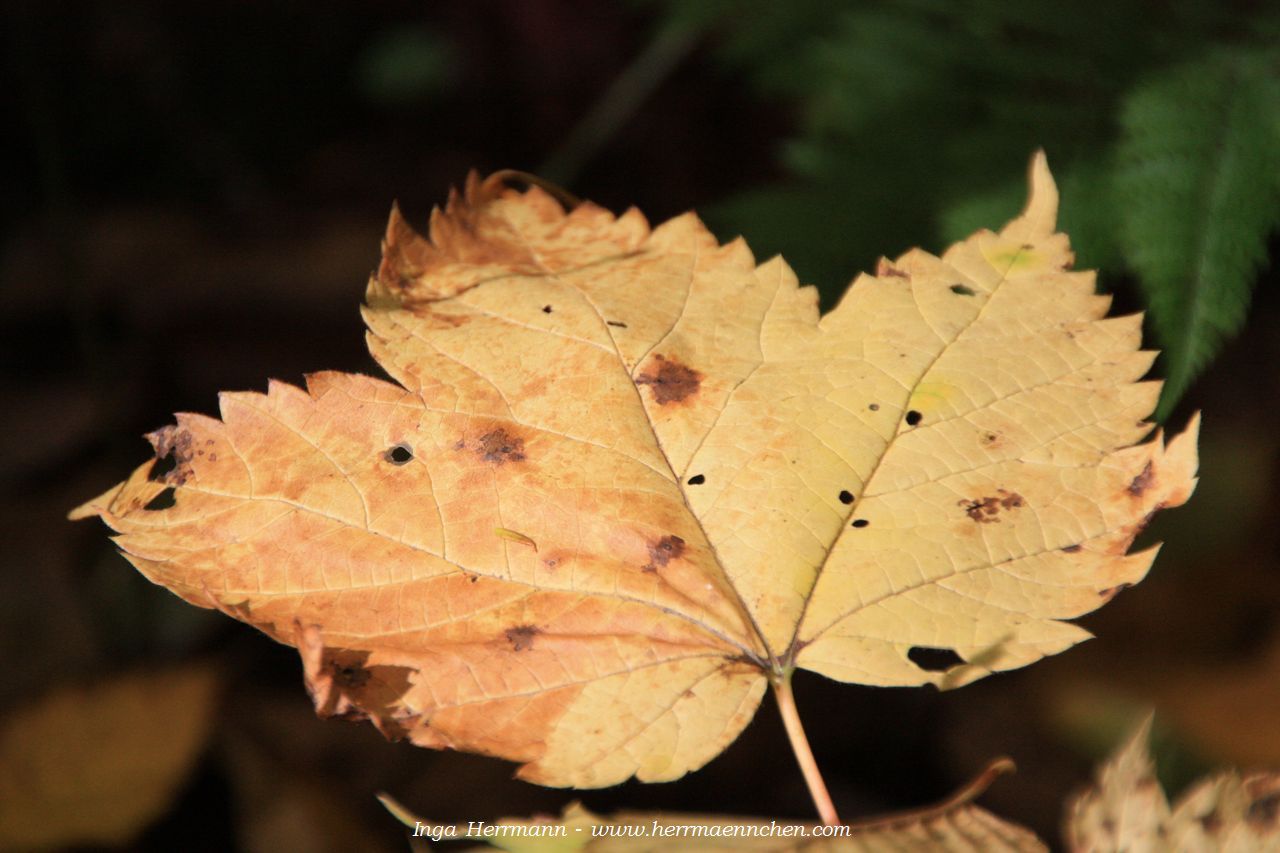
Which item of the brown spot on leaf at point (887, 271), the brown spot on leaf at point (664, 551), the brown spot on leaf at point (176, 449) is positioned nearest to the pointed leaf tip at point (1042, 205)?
the brown spot on leaf at point (887, 271)

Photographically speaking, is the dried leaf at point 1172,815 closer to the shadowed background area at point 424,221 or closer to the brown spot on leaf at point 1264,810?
the brown spot on leaf at point 1264,810

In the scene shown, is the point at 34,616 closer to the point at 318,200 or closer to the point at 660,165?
the point at 318,200

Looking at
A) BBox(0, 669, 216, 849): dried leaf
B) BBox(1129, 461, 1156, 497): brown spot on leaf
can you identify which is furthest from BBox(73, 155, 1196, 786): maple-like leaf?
BBox(0, 669, 216, 849): dried leaf

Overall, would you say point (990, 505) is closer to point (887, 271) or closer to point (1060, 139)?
point (887, 271)

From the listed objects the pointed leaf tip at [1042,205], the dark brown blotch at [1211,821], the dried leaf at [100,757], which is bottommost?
the dried leaf at [100,757]

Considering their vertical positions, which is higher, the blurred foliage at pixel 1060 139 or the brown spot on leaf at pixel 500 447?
the blurred foliage at pixel 1060 139

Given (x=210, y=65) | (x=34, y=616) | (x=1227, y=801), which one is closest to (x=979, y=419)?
(x=1227, y=801)

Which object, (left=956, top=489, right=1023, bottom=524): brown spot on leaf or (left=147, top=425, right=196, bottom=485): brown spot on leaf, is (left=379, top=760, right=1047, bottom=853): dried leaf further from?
(left=147, top=425, right=196, bottom=485): brown spot on leaf
